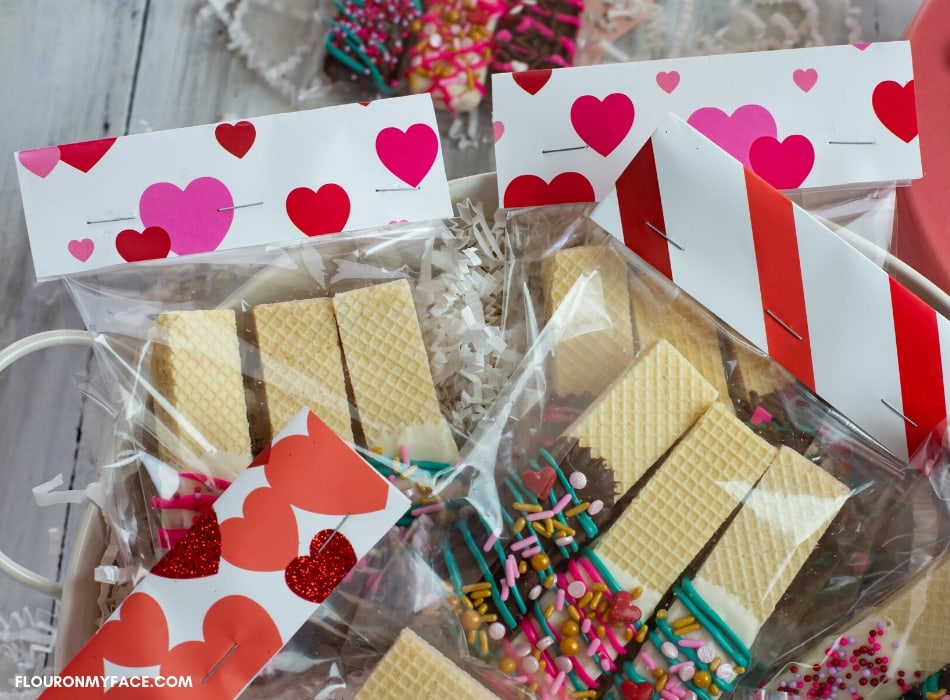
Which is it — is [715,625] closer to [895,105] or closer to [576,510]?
[576,510]

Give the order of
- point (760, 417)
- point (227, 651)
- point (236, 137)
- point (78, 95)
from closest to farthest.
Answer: point (227, 651) < point (760, 417) < point (236, 137) < point (78, 95)

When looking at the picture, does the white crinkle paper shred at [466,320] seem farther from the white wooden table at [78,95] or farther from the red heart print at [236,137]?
the white wooden table at [78,95]

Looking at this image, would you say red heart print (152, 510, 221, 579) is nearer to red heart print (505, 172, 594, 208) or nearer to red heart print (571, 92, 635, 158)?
red heart print (505, 172, 594, 208)

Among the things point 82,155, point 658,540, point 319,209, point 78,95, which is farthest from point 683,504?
point 78,95

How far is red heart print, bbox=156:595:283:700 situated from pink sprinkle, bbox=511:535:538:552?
0.23m

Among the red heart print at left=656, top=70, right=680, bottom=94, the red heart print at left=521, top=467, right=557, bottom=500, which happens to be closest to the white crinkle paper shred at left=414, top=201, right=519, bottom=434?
the red heart print at left=521, top=467, right=557, bottom=500

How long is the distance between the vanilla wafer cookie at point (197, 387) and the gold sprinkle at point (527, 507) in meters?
0.29

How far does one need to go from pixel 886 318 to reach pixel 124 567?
31.4 inches

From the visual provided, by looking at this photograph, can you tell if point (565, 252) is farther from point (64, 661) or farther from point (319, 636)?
point (64, 661)

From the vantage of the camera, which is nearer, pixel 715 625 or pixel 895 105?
pixel 715 625

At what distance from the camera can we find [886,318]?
824 mm

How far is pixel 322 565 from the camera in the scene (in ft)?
2.48

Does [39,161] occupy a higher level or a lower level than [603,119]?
lower

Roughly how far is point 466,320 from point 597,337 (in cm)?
15
